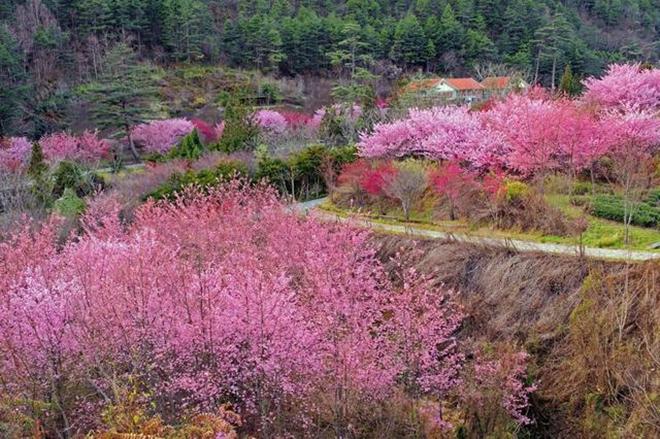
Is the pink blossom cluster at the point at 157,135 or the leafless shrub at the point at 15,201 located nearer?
the leafless shrub at the point at 15,201

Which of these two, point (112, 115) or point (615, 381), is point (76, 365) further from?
point (112, 115)

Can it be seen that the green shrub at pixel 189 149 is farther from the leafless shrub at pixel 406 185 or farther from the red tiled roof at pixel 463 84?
the red tiled roof at pixel 463 84

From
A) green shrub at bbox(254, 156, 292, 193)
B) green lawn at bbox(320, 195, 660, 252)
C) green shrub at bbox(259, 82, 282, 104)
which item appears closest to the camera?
green lawn at bbox(320, 195, 660, 252)

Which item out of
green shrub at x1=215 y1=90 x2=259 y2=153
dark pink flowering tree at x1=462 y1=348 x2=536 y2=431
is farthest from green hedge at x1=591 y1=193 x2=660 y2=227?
green shrub at x1=215 y1=90 x2=259 y2=153

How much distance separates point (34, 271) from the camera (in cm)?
1217

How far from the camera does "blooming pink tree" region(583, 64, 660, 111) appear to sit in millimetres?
23625

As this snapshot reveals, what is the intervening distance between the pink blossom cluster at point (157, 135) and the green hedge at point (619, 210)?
28815mm

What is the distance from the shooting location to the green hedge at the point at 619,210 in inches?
607

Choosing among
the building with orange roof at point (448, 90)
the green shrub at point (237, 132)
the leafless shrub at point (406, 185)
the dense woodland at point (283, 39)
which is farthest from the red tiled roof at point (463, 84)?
the leafless shrub at point (406, 185)

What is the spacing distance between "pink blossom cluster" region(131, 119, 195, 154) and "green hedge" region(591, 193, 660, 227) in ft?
94.5

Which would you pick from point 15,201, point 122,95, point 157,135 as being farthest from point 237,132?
point 157,135

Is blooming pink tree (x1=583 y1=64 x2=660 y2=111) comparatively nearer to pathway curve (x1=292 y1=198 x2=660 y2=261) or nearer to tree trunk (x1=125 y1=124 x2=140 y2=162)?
pathway curve (x1=292 y1=198 x2=660 y2=261)

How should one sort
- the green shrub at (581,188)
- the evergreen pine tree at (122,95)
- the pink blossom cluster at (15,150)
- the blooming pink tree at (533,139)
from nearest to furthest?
1. the blooming pink tree at (533,139)
2. the green shrub at (581,188)
3. the pink blossom cluster at (15,150)
4. the evergreen pine tree at (122,95)

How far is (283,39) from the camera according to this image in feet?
190
